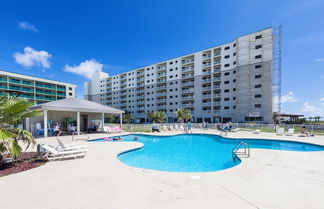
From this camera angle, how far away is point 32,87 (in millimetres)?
44438

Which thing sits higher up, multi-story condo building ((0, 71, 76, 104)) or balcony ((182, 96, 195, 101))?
multi-story condo building ((0, 71, 76, 104))

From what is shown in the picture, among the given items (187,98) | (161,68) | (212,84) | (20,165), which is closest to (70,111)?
(20,165)

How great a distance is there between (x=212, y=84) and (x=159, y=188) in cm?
4098

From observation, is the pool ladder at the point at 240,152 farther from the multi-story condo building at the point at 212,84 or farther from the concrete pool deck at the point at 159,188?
the multi-story condo building at the point at 212,84

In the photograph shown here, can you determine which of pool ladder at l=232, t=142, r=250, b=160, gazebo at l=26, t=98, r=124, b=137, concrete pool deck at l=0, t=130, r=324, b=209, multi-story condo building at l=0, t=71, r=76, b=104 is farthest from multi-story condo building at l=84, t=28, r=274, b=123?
concrete pool deck at l=0, t=130, r=324, b=209

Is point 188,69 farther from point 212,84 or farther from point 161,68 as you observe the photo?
point 161,68

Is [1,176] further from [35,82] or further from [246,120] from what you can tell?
[35,82]

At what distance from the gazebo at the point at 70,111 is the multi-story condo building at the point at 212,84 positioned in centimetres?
3050

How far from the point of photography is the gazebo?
44.1 feet

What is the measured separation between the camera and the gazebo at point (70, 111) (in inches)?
529

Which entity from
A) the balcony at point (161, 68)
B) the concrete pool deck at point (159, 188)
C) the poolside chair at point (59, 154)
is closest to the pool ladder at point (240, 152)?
the concrete pool deck at point (159, 188)

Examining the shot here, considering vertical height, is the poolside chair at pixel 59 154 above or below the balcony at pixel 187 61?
below

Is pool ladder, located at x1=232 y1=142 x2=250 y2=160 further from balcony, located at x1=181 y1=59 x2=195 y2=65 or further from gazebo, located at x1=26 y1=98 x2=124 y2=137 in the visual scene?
balcony, located at x1=181 y1=59 x2=195 y2=65

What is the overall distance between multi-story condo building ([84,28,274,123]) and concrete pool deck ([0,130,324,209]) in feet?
112
